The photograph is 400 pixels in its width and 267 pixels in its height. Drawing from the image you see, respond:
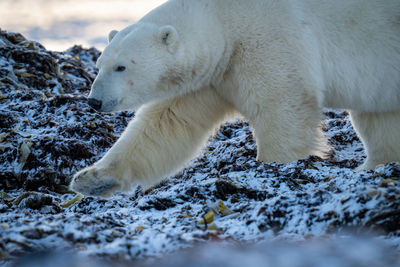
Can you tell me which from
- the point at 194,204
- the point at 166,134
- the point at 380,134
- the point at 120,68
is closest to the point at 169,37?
the point at 120,68

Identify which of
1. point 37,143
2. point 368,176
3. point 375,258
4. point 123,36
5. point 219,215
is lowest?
point 375,258

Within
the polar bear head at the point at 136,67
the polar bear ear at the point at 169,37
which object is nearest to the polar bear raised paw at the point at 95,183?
the polar bear head at the point at 136,67

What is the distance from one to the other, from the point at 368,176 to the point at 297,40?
Result: 165cm

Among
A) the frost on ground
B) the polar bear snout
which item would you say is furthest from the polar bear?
the frost on ground

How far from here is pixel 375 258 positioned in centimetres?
110

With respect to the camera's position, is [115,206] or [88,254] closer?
[88,254]

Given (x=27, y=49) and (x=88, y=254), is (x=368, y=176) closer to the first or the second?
(x=88, y=254)

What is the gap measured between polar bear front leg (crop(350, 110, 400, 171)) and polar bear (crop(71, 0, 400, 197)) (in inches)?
15.2

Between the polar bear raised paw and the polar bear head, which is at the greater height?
the polar bear head

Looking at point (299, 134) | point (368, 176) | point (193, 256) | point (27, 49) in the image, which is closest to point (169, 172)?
point (299, 134)

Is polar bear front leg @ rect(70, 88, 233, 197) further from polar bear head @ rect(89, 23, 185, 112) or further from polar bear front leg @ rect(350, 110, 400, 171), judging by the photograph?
polar bear front leg @ rect(350, 110, 400, 171)

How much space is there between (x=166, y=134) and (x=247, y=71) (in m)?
1.03

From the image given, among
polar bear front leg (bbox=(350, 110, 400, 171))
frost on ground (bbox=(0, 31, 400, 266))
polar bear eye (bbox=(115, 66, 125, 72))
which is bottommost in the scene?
frost on ground (bbox=(0, 31, 400, 266))

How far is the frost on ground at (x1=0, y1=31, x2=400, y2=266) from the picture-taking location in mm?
1364
